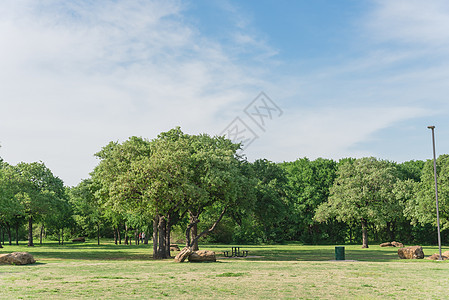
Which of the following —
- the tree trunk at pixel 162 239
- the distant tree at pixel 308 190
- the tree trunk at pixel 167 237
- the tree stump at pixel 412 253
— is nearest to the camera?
the tree stump at pixel 412 253

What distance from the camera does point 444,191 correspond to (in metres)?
54.4

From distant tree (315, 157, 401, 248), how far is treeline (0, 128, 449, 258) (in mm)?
149

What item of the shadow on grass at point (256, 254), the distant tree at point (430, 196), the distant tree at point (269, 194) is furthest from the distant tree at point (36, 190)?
the distant tree at point (430, 196)

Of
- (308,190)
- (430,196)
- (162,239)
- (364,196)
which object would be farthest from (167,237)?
(308,190)

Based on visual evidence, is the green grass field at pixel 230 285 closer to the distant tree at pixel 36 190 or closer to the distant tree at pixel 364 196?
the distant tree at pixel 364 196

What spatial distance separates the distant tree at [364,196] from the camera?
65438 mm

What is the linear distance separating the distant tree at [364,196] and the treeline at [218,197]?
149mm

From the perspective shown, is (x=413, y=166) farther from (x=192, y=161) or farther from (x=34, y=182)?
(x=34, y=182)

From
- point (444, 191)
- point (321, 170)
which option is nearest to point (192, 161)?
point (444, 191)

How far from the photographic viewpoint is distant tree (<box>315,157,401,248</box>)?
215ft

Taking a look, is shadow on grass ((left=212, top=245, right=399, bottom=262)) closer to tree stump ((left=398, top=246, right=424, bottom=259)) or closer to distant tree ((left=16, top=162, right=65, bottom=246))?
tree stump ((left=398, top=246, right=424, bottom=259))

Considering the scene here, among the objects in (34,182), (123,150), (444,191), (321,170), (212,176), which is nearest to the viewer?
(212,176)

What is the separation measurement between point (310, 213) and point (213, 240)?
17.7 meters

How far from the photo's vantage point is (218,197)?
123 ft
